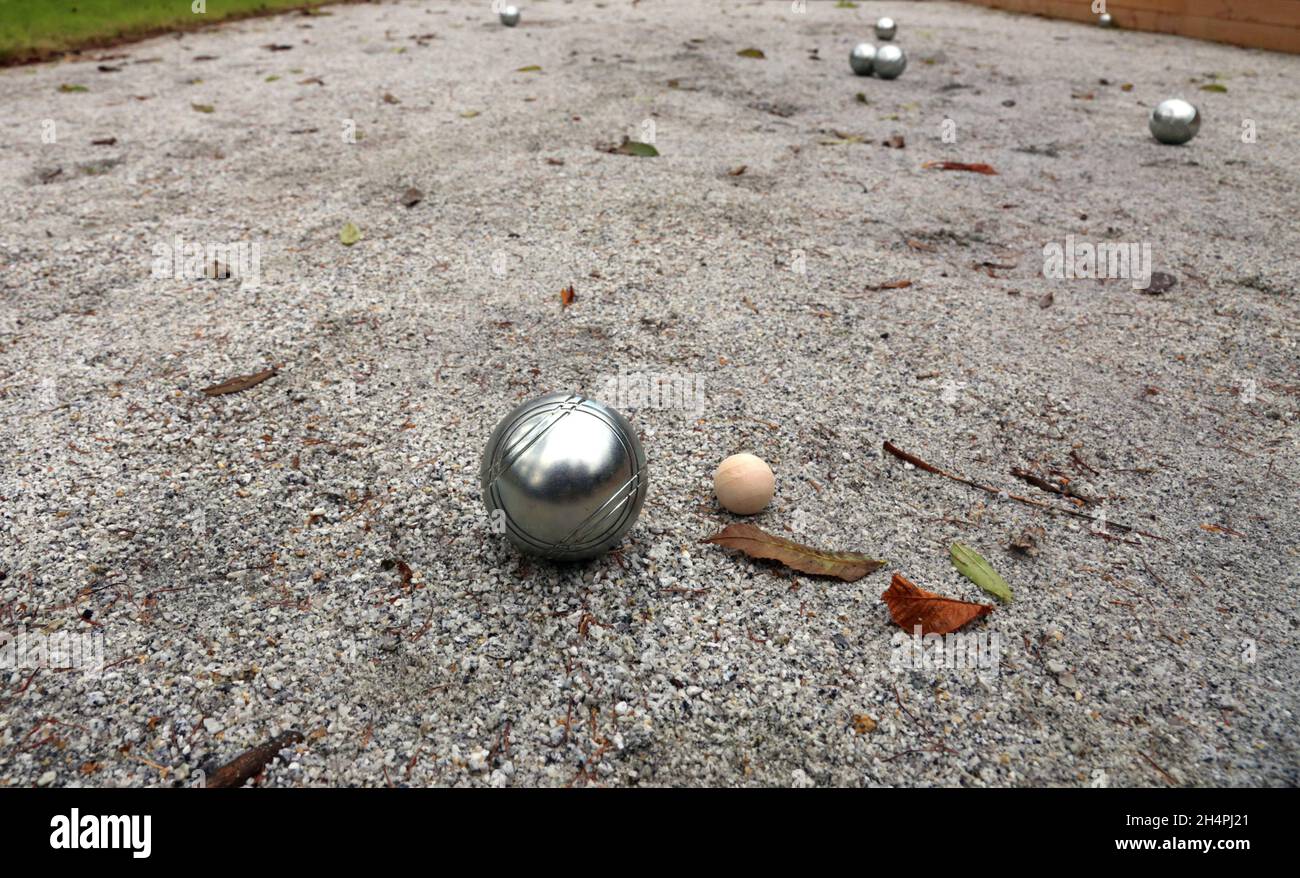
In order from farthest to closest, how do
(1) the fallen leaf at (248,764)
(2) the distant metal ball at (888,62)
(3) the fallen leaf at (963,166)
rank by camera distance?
(2) the distant metal ball at (888,62), (3) the fallen leaf at (963,166), (1) the fallen leaf at (248,764)

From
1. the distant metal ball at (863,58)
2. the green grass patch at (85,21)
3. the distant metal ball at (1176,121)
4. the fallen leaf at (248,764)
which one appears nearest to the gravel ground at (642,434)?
the fallen leaf at (248,764)

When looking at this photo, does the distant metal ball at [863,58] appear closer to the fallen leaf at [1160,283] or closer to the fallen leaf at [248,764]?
the fallen leaf at [1160,283]

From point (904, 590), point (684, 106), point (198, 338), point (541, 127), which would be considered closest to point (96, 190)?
point (198, 338)

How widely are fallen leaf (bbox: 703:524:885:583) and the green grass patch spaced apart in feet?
30.1

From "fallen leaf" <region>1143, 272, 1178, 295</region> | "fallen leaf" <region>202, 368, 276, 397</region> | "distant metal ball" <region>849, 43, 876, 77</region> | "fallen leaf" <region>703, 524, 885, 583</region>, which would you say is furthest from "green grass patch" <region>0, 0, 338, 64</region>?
"fallen leaf" <region>1143, 272, 1178, 295</region>

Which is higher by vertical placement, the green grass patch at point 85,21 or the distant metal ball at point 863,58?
the distant metal ball at point 863,58

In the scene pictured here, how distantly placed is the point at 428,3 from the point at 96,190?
808 cm

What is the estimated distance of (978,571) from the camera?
2740 millimetres

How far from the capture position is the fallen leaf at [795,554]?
2.74 metres

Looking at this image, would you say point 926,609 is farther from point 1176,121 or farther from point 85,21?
point 85,21

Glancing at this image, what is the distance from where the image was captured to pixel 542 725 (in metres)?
2.23

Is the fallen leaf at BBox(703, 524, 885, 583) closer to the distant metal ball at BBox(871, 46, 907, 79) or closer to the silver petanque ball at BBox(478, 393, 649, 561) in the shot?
the silver petanque ball at BBox(478, 393, 649, 561)

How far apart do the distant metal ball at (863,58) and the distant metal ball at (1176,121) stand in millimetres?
2728

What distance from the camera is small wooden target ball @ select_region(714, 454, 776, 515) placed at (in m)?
2.93
